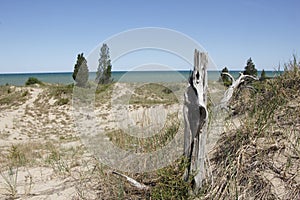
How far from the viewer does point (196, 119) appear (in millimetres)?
2867

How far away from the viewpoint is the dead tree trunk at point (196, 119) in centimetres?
283

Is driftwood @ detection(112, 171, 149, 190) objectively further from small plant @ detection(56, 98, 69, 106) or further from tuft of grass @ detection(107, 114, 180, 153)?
→ small plant @ detection(56, 98, 69, 106)

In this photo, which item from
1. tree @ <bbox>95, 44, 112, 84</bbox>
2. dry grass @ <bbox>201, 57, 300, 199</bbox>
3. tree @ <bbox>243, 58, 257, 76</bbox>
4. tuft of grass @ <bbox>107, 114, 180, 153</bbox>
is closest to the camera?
dry grass @ <bbox>201, 57, 300, 199</bbox>

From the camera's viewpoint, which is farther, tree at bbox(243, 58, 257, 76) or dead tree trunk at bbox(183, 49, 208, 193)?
tree at bbox(243, 58, 257, 76)

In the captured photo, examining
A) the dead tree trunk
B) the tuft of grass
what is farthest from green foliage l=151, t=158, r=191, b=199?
the tuft of grass

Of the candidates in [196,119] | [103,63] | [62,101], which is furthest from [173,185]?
[62,101]

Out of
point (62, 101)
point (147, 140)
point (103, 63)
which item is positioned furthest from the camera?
point (62, 101)

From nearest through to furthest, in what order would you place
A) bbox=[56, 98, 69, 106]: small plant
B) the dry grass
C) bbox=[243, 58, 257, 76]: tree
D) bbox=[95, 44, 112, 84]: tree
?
the dry grass < bbox=[95, 44, 112, 84]: tree < bbox=[243, 58, 257, 76]: tree < bbox=[56, 98, 69, 106]: small plant

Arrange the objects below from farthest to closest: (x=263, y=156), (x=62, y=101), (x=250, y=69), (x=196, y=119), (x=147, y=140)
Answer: (x=62, y=101)
(x=250, y=69)
(x=147, y=140)
(x=263, y=156)
(x=196, y=119)

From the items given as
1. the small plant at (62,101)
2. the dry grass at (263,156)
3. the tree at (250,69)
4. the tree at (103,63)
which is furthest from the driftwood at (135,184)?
the small plant at (62,101)

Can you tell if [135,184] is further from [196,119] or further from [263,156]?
[263,156]

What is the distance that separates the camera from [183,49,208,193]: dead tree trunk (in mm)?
2832

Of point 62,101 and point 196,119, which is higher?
point 196,119

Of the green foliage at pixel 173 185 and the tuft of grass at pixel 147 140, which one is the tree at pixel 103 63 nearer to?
the tuft of grass at pixel 147 140
